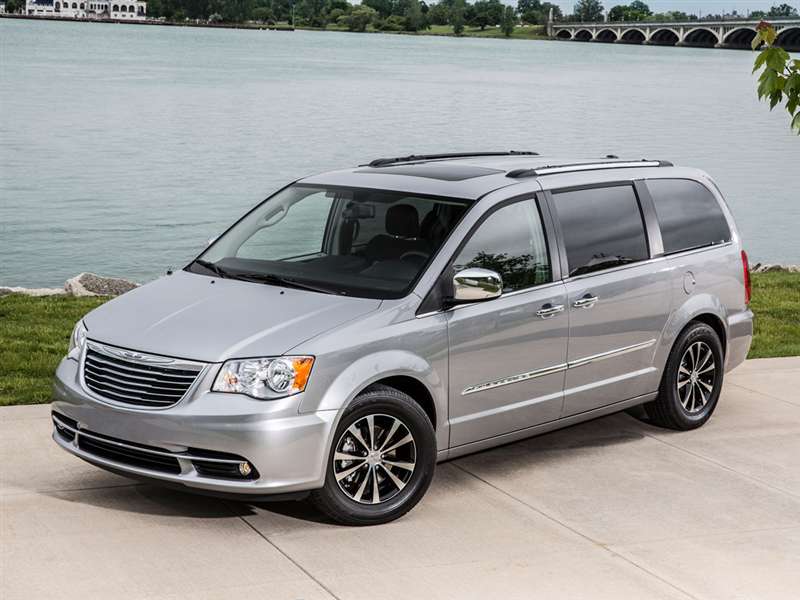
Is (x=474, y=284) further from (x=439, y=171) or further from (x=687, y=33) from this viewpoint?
(x=687, y=33)

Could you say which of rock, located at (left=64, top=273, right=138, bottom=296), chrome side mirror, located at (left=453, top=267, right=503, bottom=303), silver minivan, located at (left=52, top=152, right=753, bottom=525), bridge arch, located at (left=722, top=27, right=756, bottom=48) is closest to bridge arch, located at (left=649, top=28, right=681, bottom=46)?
bridge arch, located at (left=722, top=27, right=756, bottom=48)

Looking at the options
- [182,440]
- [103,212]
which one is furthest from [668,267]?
[103,212]

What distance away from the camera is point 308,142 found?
156 ft

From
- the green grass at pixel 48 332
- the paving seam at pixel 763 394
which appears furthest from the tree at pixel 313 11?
the paving seam at pixel 763 394

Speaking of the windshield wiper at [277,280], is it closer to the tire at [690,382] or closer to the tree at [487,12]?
the tire at [690,382]

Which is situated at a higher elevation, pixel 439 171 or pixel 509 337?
pixel 439 171

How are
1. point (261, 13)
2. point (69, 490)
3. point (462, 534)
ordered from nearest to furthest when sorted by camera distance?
point (462, 534), point (69, 490), point (261, 13)

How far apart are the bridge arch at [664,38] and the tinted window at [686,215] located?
6064 inches

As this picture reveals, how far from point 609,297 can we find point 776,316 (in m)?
6.48

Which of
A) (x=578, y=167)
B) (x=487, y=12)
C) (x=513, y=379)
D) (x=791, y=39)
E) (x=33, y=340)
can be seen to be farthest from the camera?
(x=487, y=12)

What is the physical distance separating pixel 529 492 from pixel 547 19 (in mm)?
194205

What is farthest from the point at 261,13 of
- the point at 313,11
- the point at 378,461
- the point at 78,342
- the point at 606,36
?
the point at 378,461

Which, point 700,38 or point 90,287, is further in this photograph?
point 700,38

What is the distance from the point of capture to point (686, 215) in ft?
27.6
